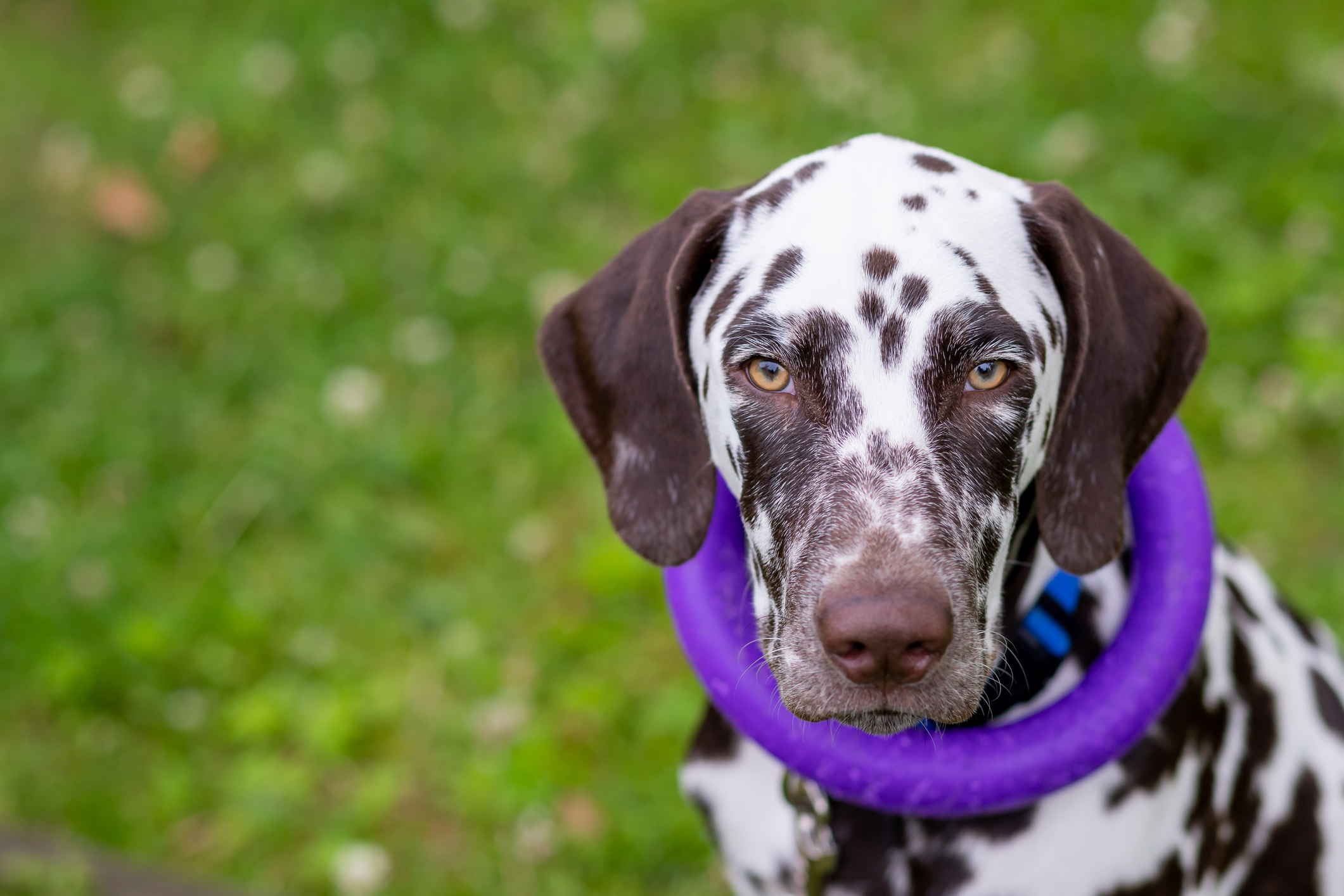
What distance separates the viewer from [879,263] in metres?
2.23

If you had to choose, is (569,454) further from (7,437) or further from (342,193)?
(7,437)

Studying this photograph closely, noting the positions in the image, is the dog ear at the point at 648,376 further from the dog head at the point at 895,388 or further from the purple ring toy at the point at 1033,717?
the purple ring toy at the point at 1033,717

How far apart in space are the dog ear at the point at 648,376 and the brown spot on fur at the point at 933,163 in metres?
0.38

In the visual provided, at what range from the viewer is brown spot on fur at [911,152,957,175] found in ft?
7.78

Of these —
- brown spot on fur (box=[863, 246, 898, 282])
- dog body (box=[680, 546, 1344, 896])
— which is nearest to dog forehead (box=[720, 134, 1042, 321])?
brown spot on fur (box=[863, 246, 898, 282])

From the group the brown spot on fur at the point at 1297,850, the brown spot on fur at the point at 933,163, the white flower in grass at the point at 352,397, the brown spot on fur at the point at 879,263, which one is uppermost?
the brown spot on fur at the point at 933,163

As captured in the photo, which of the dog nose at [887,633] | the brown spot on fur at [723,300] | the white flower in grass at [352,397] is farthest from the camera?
the white flower in grass at [352,397]

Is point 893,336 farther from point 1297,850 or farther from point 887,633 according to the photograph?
point 1297,850

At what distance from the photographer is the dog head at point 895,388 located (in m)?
2.15

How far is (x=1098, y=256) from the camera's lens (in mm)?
2385

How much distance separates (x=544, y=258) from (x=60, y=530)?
7.37 ft

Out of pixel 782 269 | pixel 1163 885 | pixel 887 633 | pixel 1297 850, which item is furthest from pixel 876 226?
pixel 1297 850

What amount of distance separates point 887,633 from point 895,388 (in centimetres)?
45

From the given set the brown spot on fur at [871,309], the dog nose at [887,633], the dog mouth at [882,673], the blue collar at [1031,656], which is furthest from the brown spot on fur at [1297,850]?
the brown spot on fur at [871,309]
